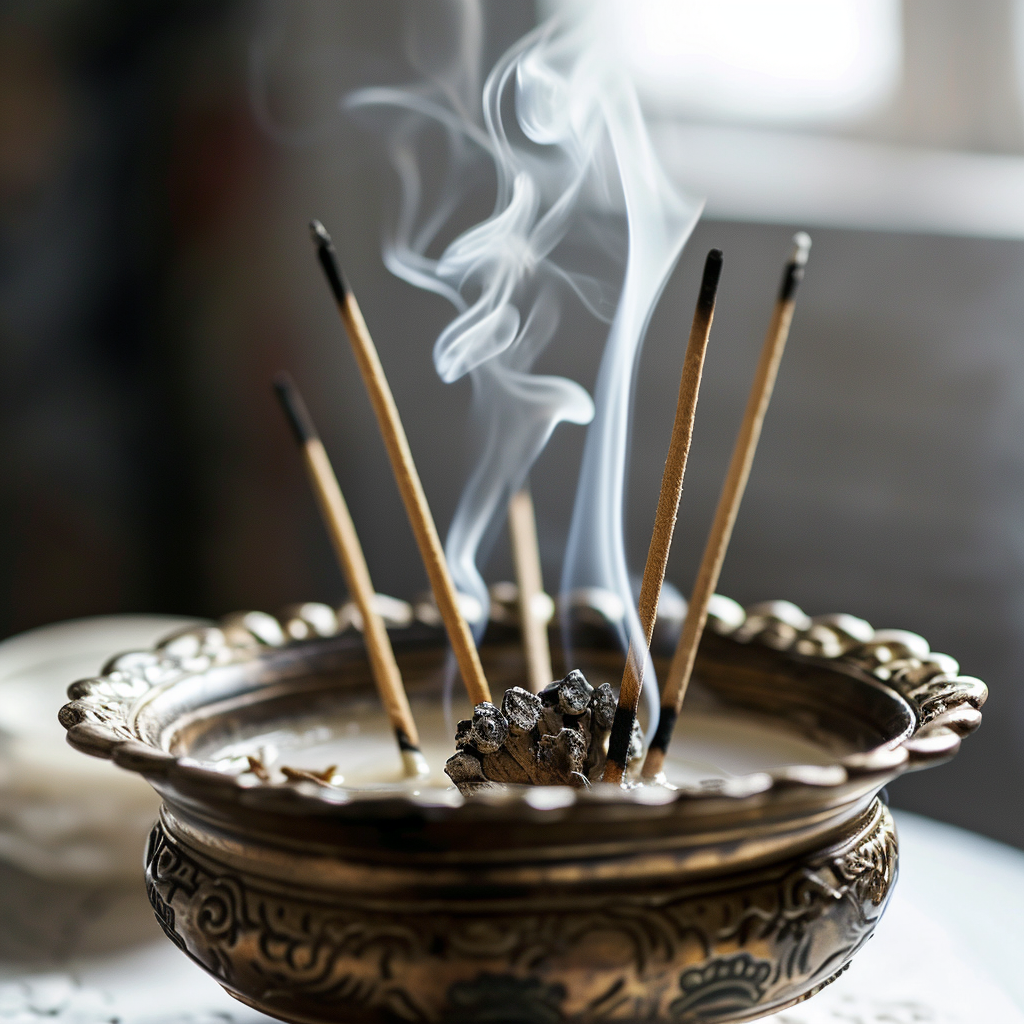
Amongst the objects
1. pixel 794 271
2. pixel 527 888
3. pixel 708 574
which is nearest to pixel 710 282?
pixel 794 271

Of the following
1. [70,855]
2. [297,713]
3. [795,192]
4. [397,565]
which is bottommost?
[397,565]

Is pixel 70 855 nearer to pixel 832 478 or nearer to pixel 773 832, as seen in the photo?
pixel 773 832

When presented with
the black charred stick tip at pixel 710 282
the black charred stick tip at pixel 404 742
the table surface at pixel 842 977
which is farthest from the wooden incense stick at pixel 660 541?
the table surface at pixel 842 977

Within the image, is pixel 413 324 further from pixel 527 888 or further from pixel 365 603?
pixel 527 888

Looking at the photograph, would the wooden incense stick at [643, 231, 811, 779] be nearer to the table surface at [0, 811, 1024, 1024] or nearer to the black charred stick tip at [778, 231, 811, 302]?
the black charred stick tip at [778, 231, 811, 302]

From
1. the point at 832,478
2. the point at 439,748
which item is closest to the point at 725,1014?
the point at 439,748

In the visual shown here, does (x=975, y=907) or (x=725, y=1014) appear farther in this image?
(x=975, y=907)

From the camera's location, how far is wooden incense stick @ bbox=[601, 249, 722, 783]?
512 mm

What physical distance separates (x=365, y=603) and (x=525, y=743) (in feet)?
0.52

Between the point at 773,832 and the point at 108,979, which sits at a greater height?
the point at 773,832

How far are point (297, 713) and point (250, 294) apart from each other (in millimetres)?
1316

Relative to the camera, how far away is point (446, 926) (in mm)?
411

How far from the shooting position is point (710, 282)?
0.49m

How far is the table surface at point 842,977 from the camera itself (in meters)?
0.65
